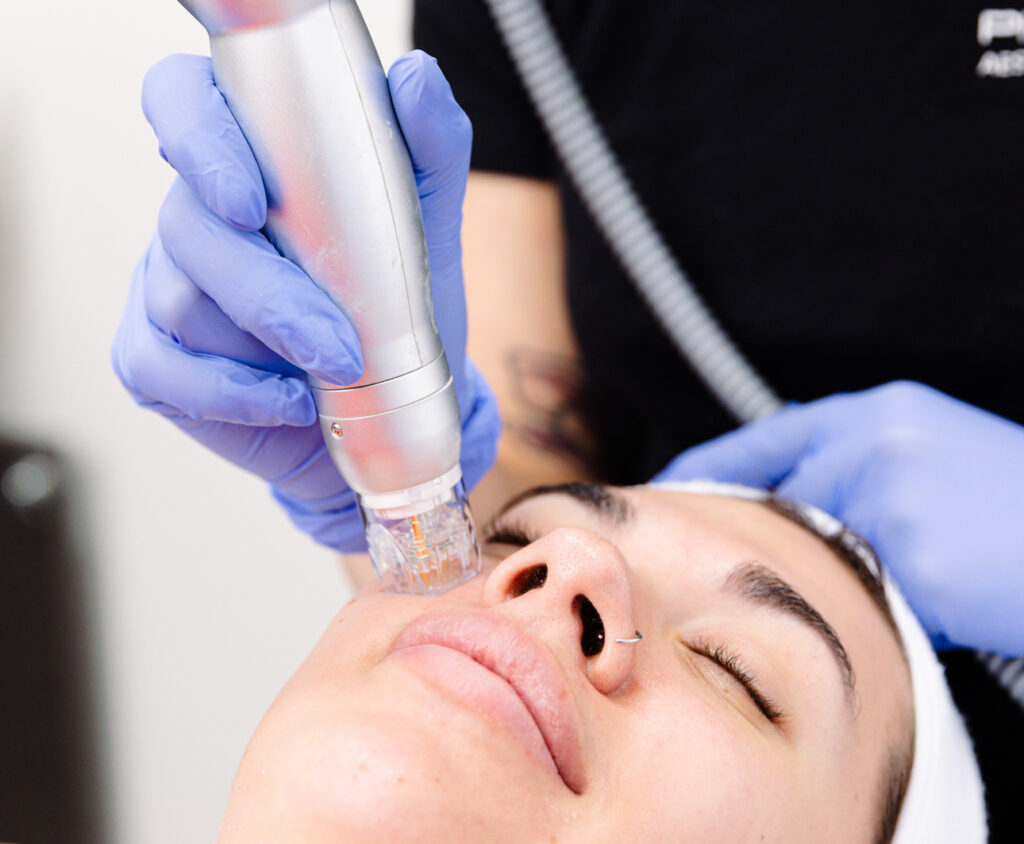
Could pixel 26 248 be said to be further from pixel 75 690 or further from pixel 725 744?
pixel 725 744

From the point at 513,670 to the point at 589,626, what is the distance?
0.10 m

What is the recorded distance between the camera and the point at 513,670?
630mm

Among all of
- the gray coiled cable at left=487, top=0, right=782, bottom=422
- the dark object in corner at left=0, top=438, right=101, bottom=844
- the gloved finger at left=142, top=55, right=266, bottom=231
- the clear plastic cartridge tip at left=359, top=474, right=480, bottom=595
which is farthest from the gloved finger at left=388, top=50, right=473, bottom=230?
the dark object in corner at left=0, top=438, right=101, bottom=844

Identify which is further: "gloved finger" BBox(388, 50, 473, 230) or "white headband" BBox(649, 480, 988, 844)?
"white headband" BBox(649, 480, 988, 844)

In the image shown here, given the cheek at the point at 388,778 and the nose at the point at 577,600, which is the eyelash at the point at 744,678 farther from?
the cheek at the point at 388,778

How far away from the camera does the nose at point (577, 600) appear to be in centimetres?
67

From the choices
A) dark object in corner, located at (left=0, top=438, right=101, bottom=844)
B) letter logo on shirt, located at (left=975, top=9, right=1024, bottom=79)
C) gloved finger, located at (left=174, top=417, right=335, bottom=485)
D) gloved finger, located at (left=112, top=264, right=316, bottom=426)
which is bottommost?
dark object in corner, located at (left=0, top=438, right=101, bottom=844)

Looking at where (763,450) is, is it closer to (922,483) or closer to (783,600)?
(922,483)

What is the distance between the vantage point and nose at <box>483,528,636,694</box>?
667 mm

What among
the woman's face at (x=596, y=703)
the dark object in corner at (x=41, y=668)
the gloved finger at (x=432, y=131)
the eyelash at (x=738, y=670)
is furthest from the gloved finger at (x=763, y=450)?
the dark object in corner at (x=41, y=668)

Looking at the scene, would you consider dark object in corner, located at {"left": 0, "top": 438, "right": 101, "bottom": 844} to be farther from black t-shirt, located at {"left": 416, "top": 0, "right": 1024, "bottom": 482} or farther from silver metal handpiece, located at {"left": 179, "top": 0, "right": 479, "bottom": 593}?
silver metal handpiece, located at {"left": 179, "top": 0, "right": 479, "bottom": 593}

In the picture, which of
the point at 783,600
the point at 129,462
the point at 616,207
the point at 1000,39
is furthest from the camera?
the point at 129,462

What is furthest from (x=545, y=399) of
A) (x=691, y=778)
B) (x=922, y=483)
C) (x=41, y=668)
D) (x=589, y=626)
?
(x=41, y=668)

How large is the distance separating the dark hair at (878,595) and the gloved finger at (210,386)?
21.3 inches
